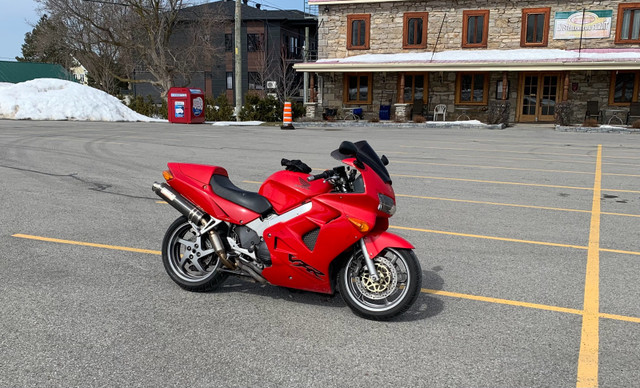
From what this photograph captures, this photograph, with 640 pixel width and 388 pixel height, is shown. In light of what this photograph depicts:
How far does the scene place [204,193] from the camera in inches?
175

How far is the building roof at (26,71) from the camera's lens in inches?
1783

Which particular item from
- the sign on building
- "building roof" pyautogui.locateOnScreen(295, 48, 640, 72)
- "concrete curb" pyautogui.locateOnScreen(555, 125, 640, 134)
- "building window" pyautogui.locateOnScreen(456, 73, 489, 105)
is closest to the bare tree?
"building roof" pyautogui.locateOnScreen(295, 48, 640, 72)

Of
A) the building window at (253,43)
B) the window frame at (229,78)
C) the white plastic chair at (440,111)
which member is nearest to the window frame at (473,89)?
the white plastic chair at (440,111)

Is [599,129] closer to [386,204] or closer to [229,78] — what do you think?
[386,204]

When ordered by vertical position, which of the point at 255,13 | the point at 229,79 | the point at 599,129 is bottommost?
the point at 599,129

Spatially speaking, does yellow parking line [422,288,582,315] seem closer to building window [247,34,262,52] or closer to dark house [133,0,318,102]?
dark house [133,0,318,102]

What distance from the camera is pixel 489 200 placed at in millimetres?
8789

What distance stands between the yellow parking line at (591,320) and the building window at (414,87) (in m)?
26.3

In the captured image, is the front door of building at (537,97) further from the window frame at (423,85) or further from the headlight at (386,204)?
the headlight at (386,204)

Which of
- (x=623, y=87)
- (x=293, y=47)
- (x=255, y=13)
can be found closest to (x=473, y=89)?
(x=623, y=87)

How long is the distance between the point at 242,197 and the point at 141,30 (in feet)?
140

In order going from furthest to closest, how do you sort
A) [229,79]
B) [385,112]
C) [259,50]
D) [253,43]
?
[229,79], [253,43], [259,50], [385,112]

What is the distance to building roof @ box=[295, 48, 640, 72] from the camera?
27.1 meters

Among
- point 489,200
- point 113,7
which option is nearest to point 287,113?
point 489,200
